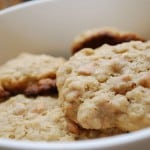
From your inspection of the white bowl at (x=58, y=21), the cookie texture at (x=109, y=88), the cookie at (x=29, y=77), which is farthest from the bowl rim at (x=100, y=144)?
the white bowl at (x=58, y=21)

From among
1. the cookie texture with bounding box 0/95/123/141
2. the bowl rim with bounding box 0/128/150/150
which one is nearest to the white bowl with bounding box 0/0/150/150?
the cookie texture with bounding box 0/95/123/141

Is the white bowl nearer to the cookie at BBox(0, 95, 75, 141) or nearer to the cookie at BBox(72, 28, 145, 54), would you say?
the cookie at BBox(72, 28, 145, 54)

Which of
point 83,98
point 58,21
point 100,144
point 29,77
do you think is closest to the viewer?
point 100,144

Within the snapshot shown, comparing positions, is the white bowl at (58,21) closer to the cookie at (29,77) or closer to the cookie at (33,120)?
the cookie at (29,77)

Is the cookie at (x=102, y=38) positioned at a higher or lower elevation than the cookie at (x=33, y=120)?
higher

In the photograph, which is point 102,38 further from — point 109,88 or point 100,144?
point 100,144

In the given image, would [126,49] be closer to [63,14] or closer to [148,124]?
[148,124]

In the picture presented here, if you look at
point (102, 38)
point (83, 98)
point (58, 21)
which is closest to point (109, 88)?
point (83, 98)
